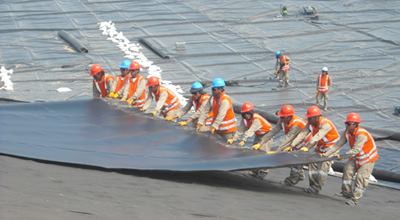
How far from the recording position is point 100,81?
40.8 ft

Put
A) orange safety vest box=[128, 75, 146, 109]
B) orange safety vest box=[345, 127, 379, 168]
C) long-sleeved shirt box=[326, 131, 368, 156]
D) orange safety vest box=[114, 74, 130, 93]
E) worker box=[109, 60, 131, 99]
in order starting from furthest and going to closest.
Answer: orange safety vest box=[114, 74, 130, 93], worker box=[109, 60, 131, 99], orange safety vest box=[128, 75, 146, 109], orange safety vest box=[345, 127, 379, 168], long-sleeved shirt box=[326, 131, 368, 156]

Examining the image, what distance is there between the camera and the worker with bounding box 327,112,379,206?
8281 millimetres

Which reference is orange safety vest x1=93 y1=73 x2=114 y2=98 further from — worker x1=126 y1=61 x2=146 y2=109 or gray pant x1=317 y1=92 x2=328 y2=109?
gray pant x1=317 y1=92 x2=328 y2=109

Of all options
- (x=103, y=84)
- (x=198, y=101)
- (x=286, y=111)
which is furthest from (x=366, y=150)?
(x=103, y=84)

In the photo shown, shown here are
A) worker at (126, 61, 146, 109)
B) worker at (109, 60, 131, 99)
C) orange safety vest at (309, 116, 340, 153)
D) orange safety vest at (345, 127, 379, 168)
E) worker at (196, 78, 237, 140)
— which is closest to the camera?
orange safety vest at (345, 127, 379, 168)

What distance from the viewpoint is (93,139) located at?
917cm

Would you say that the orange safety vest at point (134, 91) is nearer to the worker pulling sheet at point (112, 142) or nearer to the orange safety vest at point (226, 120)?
the worker pulling sheet at point (112, 142)

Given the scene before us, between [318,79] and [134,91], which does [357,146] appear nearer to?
[134,91]

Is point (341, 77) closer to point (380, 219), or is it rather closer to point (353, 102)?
point (353, 102)

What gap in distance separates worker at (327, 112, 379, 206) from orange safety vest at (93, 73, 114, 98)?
223 inches

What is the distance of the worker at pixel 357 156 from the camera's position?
27.2 feet

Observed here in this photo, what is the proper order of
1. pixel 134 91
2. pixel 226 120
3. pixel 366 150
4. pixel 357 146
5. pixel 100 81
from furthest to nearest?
pixel 100 81, pixel 134 91, pixel 226 120, pixel 366 150, pixel 357 146

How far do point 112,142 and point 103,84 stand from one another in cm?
362

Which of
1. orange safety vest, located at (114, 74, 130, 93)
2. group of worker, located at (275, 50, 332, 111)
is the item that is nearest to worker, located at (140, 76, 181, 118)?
orange safety vest, located at (114, 74, 130, 93)
